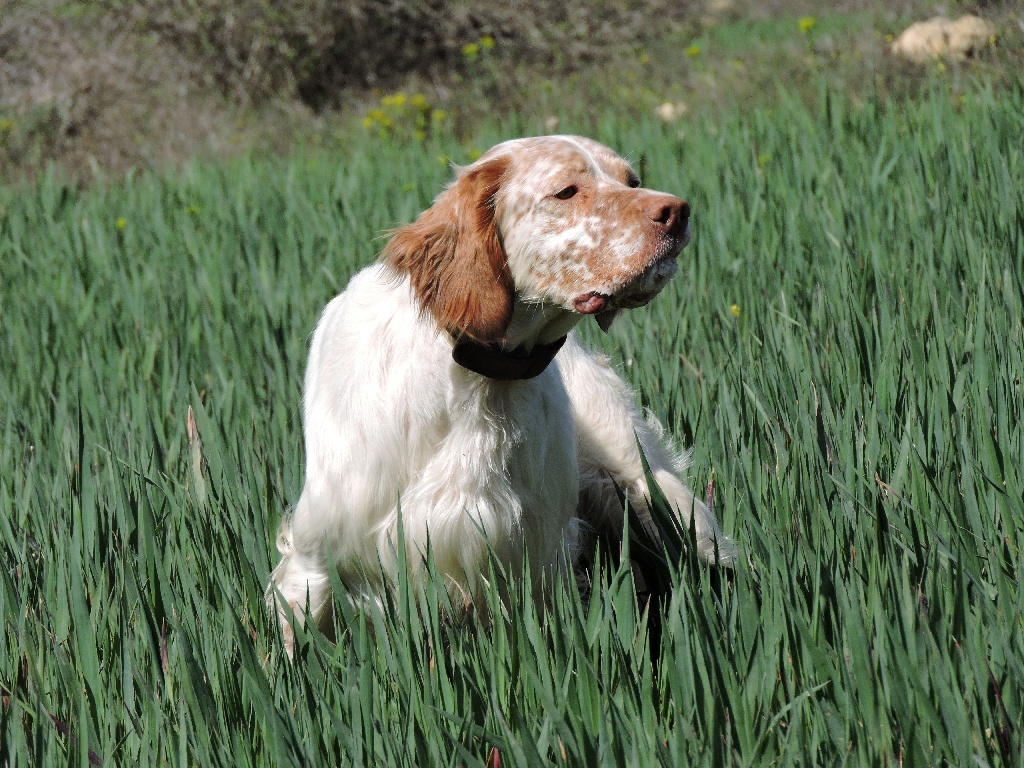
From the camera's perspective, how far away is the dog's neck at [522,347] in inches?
86.2

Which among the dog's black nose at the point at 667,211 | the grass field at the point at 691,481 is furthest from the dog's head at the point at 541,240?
the grass field at the point at 691,481

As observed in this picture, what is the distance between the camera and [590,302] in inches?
82.5

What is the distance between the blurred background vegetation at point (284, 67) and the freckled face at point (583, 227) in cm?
642

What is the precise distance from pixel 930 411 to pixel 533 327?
896 mm

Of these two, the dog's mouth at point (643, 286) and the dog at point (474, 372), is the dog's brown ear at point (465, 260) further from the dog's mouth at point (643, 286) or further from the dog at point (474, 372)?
the dog's mouth at point (643, 286)

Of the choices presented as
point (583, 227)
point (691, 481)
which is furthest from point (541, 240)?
point (691, 481)

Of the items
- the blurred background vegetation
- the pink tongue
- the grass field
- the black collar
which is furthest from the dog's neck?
the blurred background vegetation

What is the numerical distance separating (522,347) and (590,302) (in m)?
0.24

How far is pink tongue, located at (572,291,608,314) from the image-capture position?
2.09m

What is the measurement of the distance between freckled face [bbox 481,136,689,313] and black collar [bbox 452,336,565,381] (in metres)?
0.12

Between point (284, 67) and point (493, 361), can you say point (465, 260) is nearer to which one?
point (493, 361)

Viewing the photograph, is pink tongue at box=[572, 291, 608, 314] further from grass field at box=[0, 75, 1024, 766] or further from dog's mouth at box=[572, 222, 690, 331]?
grass field at box=[0, 75, 1024, 766]

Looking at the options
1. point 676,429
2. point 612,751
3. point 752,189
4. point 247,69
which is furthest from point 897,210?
point 247,69

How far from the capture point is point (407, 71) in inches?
463
